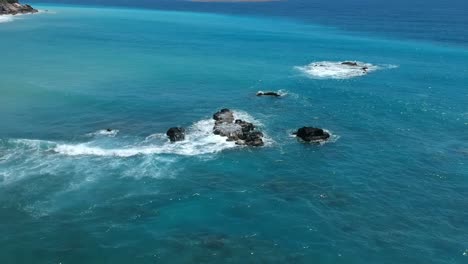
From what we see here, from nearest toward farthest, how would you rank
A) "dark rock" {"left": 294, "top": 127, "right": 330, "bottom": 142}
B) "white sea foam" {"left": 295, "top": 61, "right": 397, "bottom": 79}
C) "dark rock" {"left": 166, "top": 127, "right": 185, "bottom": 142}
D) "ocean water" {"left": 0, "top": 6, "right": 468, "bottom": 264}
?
"ocean water" {"left": 0, "top": 6, "right": 468, "bottom": 264}, "dark rock" {"left": 166, "top": 127, "right": 185, "bottom": 142}, "dark rock" {"left": 294, "top": 127, "right": 330, "bottom": 142}, "white sea foam" {"left": 295, "top": 61, "right": 397, "bottom": 79}

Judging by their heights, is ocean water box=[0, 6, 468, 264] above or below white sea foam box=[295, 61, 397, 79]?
below

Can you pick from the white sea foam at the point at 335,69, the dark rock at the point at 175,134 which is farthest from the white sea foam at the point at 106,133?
the white sea foam at the point at 335,69

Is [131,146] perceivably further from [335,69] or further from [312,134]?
[335,69]

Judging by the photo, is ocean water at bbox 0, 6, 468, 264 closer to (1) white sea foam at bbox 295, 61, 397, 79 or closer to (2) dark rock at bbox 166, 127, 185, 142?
(1) white sea foam at bbox 295, 61, 397, 79

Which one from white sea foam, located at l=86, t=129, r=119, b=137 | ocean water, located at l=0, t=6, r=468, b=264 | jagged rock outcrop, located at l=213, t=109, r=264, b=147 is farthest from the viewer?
white sea foam, located at l=86, t=129, r=119, b=137

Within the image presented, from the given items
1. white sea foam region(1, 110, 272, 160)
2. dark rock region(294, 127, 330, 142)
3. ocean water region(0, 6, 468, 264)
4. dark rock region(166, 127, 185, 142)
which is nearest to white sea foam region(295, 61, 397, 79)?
ocean water region(0, 6, 468, 264)

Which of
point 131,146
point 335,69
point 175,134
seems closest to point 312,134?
point 175,134

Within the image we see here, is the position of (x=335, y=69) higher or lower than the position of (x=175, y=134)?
higher
